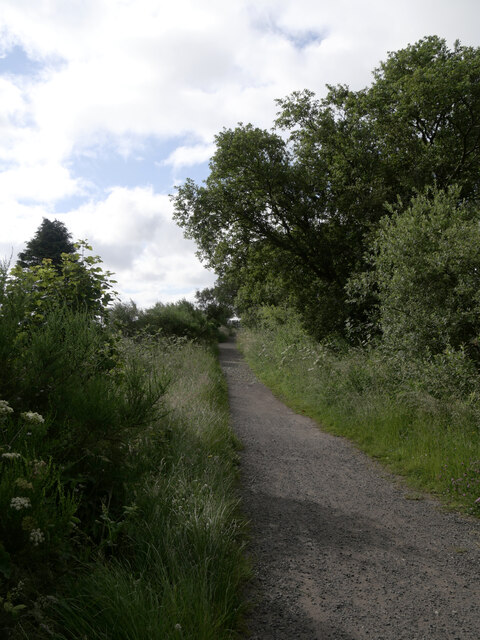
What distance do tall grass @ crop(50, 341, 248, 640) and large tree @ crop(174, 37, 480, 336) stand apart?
416 inches

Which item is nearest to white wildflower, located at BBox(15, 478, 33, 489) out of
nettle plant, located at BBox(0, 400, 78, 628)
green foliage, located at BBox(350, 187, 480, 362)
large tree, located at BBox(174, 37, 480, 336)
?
nettle plant, located at BBox(0, 400, 78, 628)

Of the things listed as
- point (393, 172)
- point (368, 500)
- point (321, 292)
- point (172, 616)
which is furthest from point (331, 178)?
point (172, 616)

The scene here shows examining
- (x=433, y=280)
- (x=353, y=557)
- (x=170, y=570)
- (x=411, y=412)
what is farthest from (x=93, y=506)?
(x=433, y=280)

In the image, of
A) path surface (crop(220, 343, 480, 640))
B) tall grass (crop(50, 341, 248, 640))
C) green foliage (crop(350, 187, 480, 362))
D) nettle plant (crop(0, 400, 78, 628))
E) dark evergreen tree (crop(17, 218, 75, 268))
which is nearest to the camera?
nettle plant (crop(0, 400, 78, 628))

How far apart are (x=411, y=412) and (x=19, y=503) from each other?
665 cm

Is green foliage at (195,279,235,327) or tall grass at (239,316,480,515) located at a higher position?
green foliage at (195,279,235,327)

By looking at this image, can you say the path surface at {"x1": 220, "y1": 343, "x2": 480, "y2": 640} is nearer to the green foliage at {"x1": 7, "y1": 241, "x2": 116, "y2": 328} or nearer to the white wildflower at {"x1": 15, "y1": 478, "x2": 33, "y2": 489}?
the white wildflower at {"x1": 15, "y1": 478, "x2": 33, "y2": 489}

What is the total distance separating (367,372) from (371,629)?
6.89m

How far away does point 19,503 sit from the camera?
7.13ft

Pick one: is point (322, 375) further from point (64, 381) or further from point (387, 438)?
point (64, 381)

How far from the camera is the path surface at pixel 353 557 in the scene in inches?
117

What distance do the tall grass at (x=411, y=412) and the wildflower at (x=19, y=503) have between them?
4.64 meters

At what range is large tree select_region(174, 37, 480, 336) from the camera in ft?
43.3

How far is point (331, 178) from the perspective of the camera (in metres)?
15.1
